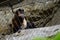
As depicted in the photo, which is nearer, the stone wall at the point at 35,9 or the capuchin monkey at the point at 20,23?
the capuchin monkey at the point at 20,23

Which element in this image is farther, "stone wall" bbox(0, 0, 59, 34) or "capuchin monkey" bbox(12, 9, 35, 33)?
"stone wall" bbox(0, 0, 59, 34)

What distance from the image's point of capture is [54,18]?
9.57 meters

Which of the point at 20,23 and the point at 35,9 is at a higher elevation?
the point at 35,9

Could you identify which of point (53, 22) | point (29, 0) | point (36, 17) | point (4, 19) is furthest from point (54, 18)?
point (4, 19)

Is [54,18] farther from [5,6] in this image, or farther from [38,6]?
[5,6]

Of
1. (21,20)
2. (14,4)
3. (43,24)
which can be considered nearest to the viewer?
(21,20)

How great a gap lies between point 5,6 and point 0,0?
0.45 metres

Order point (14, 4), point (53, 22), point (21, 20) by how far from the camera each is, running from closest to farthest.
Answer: point (21, 20) < point (53, 22) < point (14, 4)

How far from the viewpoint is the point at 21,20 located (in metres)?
7.72

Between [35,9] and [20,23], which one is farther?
[35,9]

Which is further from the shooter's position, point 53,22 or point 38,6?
point 38,6

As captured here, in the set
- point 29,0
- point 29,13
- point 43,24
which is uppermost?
point 29,0

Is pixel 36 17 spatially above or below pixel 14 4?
below

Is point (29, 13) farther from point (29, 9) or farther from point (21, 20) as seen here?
point (21, 20)
